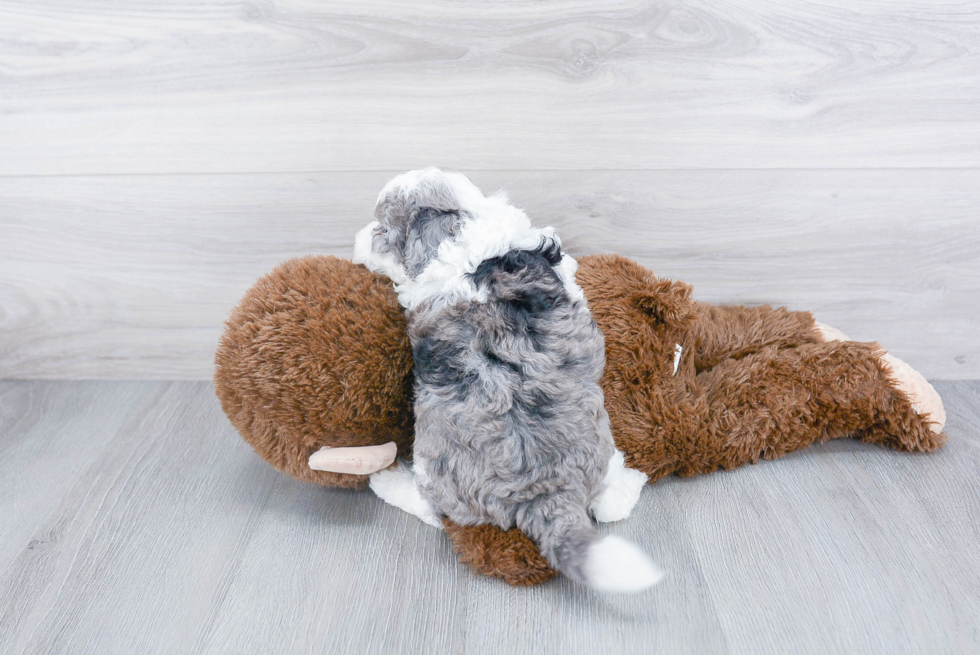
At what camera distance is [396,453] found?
1004 mm

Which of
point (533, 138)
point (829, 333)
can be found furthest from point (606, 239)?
point (829, 333)

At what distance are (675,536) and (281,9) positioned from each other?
3.43 ft

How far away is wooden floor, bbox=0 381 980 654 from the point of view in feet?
2.70

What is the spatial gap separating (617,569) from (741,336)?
0.58 m

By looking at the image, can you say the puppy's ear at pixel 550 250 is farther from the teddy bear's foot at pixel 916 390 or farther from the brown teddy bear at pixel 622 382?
the teddy bear's foot at pixel 916 390

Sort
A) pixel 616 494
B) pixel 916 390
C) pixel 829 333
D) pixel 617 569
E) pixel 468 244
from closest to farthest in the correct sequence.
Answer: pixel 617 569 < pixel 468 244 < pixel 616 494 < pixel 916 390 < pixel 829 333

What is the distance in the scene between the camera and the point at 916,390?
1098 mm

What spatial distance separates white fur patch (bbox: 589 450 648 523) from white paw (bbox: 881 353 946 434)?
1.53 feet

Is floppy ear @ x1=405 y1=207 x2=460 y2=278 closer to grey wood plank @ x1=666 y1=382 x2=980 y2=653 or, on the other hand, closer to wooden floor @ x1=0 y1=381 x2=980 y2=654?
wooden floor @ x1=0 y1=381 x2=980 y2=654

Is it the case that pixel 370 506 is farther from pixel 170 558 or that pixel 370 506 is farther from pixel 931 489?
pixel 931 489

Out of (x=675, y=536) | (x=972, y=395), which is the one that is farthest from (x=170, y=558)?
(x=972, y=395)

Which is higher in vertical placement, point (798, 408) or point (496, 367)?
point (496, 367)

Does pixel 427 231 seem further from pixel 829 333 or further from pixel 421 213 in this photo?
pixel 829 333

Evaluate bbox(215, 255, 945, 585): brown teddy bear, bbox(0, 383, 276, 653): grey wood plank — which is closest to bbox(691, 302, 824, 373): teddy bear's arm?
bbox(215, 255, 945, 585): brown teddy bear
